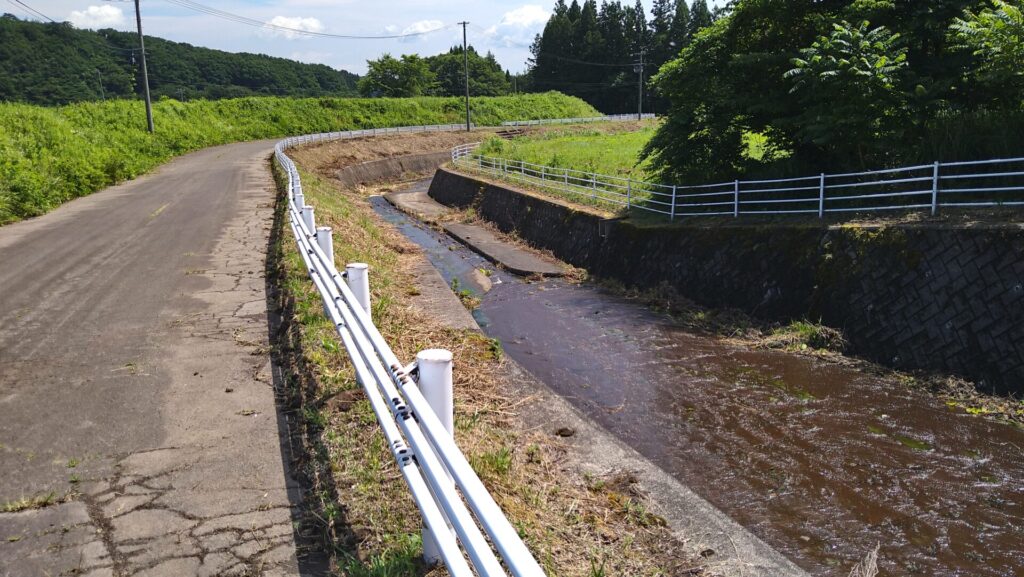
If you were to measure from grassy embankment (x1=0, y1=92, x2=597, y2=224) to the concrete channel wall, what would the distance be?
15361mm

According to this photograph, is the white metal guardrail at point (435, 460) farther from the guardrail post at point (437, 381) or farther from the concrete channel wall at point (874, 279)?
the concrete channel wall at point (874, 279)

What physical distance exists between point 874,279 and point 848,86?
3.88 metres

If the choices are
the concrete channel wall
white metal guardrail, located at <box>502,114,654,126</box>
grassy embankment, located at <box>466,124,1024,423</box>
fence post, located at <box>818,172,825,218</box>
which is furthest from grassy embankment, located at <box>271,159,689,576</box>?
white metal guardrail, located at <box>502,114,654,126</box>

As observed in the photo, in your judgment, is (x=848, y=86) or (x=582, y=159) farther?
(x=582, y=159)

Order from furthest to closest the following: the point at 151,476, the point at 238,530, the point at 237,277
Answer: the point at 237,277, the point at 151,476, the point at 238,530

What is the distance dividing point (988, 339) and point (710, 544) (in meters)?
6.24

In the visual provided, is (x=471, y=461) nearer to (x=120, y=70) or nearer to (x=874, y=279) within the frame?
(x=874, y=279)

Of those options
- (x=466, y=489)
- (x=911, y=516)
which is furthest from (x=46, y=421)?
(x=911, y=516)

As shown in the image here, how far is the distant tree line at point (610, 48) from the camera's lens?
3561 inches

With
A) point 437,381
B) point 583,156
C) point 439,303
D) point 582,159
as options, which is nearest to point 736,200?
point 439,303

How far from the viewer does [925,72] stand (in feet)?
42.5

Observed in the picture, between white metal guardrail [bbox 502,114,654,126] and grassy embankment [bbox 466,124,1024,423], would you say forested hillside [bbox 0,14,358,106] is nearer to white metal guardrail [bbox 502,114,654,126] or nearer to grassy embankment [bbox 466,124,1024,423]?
grassy embankment [bbox 466,124,1024,423]

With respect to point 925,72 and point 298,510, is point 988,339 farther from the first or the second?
point 298,510

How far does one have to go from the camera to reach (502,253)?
20.2 m
